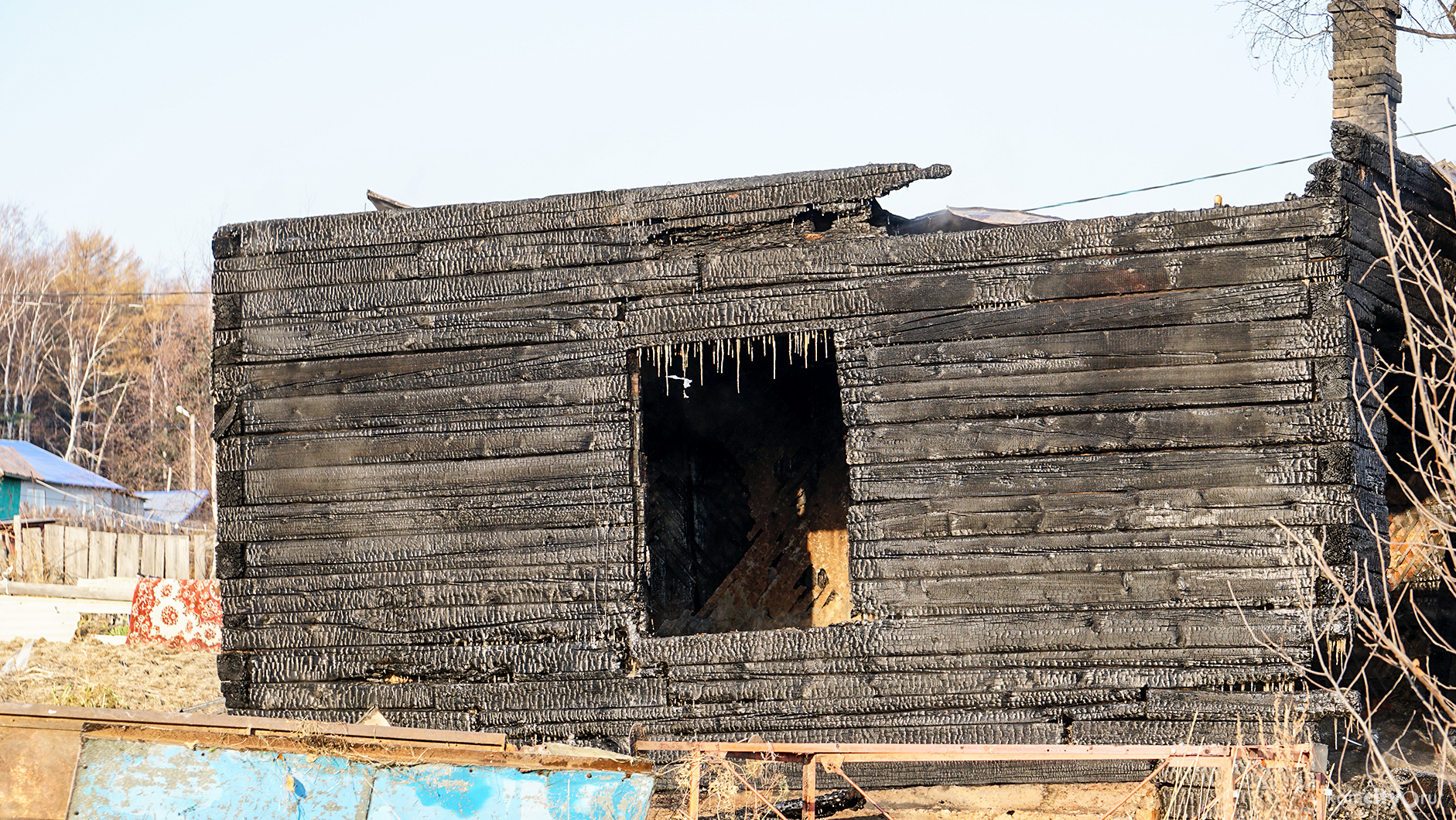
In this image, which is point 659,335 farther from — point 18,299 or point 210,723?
point 18,299

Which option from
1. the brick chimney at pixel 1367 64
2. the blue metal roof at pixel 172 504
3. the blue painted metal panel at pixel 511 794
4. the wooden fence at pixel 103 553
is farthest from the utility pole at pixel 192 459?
the blue painted metal panel at pixel 511 794

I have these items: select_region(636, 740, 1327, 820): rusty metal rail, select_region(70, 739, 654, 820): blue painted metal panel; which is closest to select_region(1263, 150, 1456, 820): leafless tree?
select_region(636, 740, 1327, 820): rusty metal rail

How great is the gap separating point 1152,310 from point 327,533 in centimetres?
559

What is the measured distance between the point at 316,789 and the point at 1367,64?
1595 cm

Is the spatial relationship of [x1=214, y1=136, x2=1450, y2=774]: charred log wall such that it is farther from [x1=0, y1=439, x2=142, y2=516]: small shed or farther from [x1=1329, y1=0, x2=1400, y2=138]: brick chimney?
[x1=0, y1=439, x2=142, y2=516]: small shed

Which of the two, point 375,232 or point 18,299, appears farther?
point 18,299

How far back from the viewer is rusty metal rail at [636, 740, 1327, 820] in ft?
20.8

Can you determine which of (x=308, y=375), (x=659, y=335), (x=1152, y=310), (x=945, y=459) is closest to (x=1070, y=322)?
(x=1152, y=310)

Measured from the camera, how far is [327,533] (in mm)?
8344

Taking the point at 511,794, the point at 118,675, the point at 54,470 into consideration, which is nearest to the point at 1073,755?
the point at 511,794

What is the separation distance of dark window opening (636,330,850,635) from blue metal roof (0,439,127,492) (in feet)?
89.1

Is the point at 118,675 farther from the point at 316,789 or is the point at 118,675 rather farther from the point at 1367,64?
the point at 1367,64

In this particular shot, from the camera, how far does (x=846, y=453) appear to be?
7961mm

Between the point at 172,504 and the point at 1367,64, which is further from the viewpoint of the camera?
the point at 172,504
